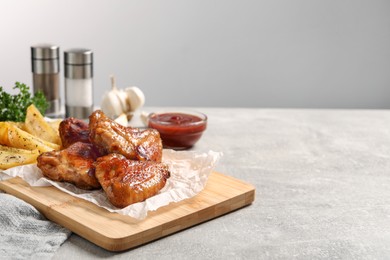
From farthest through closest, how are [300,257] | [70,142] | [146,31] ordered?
[146,31], [70,142], [300,257]

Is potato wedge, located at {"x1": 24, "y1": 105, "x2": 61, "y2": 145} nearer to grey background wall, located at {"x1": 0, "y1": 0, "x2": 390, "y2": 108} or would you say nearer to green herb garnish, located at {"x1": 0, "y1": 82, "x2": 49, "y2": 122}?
green herb garnish, located at {"x1": 0, "y1": 82, "x2": 49, "y2": 122}

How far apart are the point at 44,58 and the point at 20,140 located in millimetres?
1336

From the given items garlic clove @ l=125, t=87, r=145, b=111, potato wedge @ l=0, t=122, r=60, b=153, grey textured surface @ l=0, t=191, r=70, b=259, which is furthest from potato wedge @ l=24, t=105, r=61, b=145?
garlic clove @ l=125, t=87, r=145, b=111

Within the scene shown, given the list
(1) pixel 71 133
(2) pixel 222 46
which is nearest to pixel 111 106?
(1) pixel 71 133

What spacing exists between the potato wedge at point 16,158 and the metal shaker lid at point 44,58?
4.55 ft

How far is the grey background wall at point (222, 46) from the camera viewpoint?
7023 millimetres

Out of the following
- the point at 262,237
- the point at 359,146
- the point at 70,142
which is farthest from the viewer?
the point at 359,146

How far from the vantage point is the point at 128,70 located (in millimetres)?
7152

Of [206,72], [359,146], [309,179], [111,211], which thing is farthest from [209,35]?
[111,211]

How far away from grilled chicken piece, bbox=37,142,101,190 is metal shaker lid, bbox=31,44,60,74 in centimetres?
165

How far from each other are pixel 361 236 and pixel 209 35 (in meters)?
4.82

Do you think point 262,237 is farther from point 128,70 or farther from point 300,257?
point 128,70

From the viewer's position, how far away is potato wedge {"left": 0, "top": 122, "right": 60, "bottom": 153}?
3107 millimetres

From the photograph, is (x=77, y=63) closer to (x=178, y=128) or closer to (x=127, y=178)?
(x=178, y=128)
